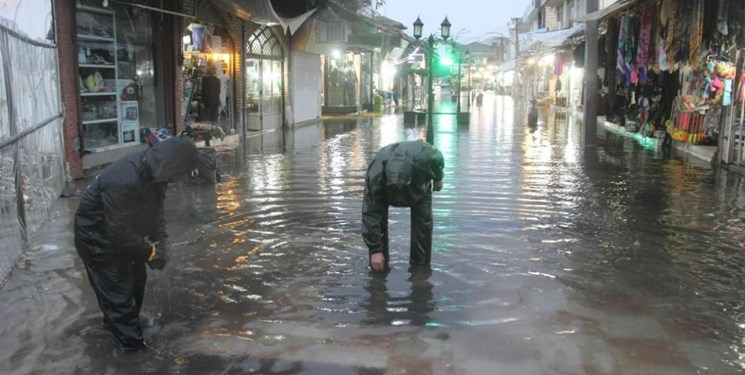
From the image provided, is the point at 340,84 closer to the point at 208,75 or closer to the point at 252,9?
the point at 208,75

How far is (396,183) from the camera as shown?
5391mm

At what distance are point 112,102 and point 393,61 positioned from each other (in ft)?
93.3

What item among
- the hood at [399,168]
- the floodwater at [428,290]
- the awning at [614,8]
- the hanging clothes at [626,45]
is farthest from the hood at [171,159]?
the hanging clothes at [626,45]

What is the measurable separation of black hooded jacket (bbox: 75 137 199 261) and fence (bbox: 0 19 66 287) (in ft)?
6.55

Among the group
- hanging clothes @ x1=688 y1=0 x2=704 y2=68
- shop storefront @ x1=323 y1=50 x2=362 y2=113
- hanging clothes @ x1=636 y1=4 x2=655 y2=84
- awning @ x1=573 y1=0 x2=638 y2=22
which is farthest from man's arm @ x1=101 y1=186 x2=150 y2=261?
shop storefront @ x1=323 y1=50 x2=362 y2=113

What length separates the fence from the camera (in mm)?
6305

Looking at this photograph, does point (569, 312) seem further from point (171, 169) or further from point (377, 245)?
point (171, 169)

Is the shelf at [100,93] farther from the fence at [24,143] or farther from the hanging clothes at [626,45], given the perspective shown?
the hanging clothes at [626,45]

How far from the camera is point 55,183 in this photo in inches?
372

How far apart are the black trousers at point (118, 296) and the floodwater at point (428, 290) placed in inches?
5.2

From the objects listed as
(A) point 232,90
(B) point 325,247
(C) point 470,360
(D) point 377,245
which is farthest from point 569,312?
(A) point 232,90

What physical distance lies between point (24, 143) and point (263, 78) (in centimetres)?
1464

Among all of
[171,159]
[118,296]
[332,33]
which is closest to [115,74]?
[118,296]

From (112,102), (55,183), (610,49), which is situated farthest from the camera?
(610,49)
